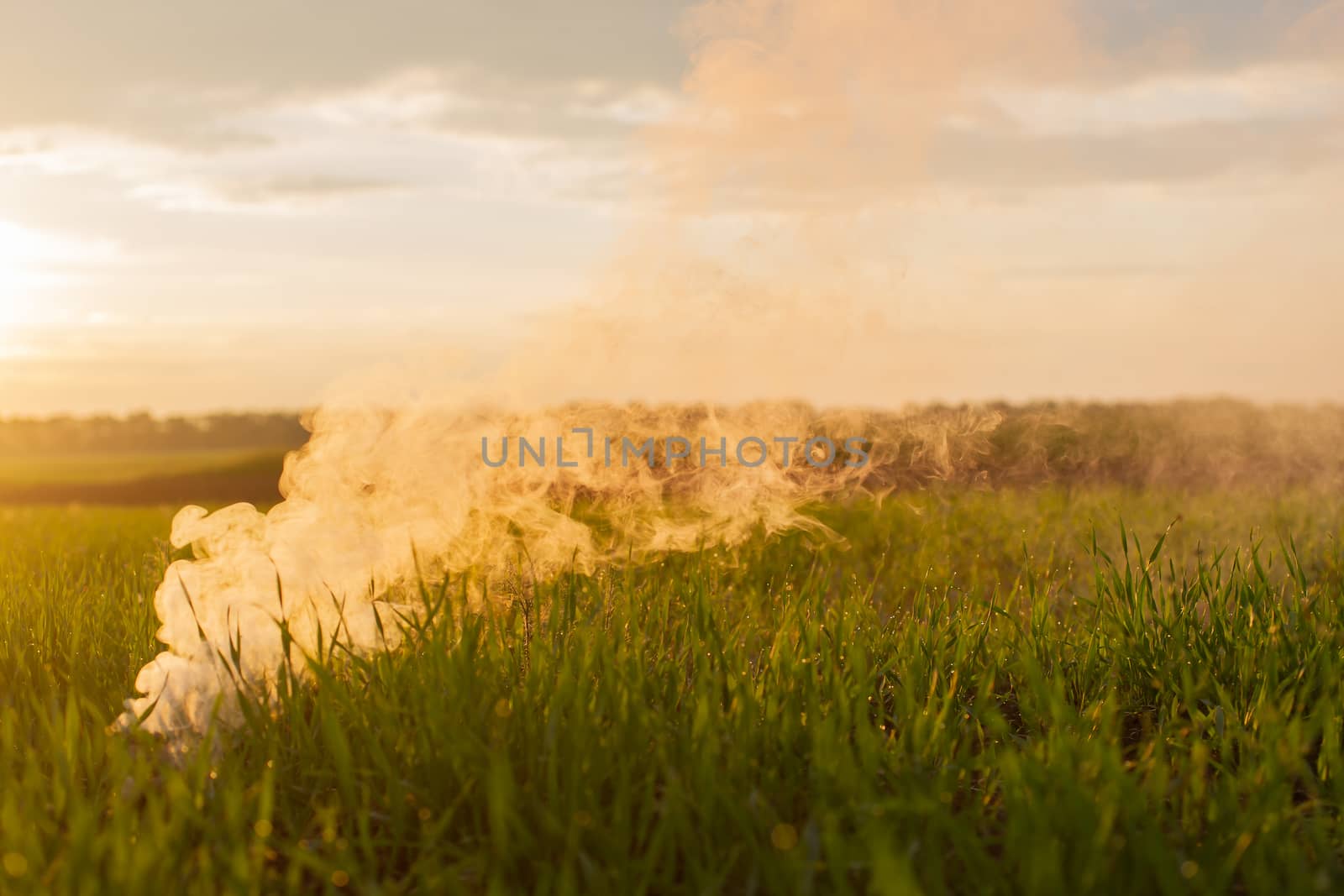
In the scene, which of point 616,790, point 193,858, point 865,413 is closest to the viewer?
point 193,858

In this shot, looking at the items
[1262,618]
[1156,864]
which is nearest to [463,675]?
[1156,864]

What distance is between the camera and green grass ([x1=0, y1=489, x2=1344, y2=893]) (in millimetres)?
2416

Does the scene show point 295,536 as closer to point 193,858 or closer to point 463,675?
point 463,675

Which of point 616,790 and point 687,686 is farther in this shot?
point 687,686

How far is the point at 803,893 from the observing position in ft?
7.31

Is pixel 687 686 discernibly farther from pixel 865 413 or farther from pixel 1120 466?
pixel 1120 466

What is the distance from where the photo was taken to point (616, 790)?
2721 millimetres

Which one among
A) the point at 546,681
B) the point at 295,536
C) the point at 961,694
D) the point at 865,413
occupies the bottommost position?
the point at 961,694

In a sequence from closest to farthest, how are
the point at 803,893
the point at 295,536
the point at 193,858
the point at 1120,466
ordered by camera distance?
1. the point at 803,893
2. the point at 193,858
3. the point at 295,536
4. the point at 1120,466

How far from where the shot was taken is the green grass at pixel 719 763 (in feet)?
7.93

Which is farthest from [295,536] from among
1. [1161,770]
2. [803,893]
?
[1161,770]

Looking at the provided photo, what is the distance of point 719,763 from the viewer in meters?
2.92

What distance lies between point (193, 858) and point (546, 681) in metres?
1.10

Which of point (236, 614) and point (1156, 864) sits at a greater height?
point (236, 614)
